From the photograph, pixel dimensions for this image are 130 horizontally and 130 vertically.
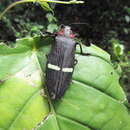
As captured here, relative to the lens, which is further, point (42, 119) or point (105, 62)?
point (105, 62)

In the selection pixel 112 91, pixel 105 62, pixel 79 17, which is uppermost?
pixel 105 62

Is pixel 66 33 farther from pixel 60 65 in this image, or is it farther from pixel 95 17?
pixel 95 17

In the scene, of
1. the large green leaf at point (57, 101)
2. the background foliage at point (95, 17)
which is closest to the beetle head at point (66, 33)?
the large green leaf at point (57, 101)

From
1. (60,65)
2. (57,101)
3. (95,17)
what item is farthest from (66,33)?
(95,17)

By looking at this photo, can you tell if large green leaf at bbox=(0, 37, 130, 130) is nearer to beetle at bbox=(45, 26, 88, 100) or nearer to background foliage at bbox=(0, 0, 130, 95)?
beetle at bbox=(45, 26, 88, 100)

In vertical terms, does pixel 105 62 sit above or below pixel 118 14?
above

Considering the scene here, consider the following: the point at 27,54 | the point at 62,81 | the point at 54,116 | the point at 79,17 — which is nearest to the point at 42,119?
the point at 54,116

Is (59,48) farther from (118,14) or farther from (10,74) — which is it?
(118,14)

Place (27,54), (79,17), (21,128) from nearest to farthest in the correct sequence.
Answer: (21,128) < (27,54) < (79,17)

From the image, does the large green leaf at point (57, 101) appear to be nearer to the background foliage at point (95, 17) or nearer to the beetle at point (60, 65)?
the beetle at point (60, 65)
